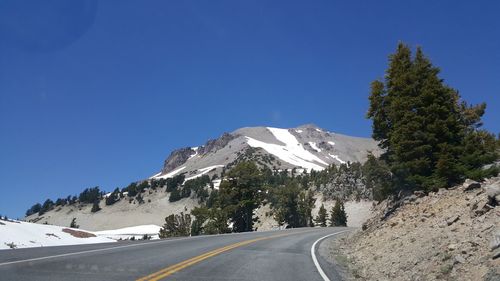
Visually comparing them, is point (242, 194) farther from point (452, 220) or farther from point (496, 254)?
point (496, 254)

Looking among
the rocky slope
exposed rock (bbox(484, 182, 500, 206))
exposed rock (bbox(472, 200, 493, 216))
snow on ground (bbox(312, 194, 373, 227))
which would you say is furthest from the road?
snow on ground (bbox(312, 194, 373, 227))

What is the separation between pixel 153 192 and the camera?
154m

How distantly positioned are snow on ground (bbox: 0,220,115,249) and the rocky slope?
15.2 metres

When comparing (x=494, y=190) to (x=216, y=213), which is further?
(x=216, y=213)

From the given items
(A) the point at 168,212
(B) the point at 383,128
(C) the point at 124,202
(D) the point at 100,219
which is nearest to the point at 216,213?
(B) the point at 383,128

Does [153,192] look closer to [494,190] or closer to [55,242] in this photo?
[55,242]

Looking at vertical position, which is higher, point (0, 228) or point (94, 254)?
point (0, 228)

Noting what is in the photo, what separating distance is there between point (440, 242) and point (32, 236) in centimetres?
2152

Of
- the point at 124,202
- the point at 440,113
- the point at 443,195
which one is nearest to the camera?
the point at 443,195

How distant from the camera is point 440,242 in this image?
14156 millimetres

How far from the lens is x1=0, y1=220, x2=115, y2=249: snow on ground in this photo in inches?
904

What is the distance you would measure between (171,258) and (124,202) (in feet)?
456

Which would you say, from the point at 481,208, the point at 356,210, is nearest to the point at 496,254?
the point at 481,208

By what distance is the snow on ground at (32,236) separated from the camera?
75.3 feet
